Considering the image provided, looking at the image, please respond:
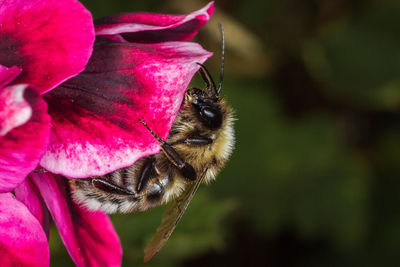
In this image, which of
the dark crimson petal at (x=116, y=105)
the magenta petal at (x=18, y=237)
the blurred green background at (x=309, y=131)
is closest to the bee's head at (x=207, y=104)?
the dark crimson petal at (x=116, y=105)

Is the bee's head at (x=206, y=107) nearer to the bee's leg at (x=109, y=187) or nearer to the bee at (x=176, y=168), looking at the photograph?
the bee at (x=176, y=168)

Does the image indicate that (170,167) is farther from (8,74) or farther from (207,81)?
(8,74)

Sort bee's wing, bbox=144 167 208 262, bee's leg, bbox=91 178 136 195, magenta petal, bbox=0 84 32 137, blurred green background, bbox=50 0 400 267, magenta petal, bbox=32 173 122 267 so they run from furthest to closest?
1. blurred green background, bbox=50 0 400 267
2. bee's wing, bbox=144 167 208 262
3. bee's leg, bbox=91 178 136 195
4. magenta petal, bbox=32 173 122 267
5. magenta petal, bbox=0 84 32 137

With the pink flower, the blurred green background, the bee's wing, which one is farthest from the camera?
the blurred green background

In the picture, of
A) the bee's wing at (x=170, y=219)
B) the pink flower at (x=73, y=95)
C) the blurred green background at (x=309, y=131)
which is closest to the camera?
the pink flower at (x=73, y=95)

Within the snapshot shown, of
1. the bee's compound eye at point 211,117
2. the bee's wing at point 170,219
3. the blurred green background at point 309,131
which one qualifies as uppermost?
the bee's compound eye at point 211,117

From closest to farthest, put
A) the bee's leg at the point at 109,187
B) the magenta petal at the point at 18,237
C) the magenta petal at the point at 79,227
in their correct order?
the magenta petal at the point at 18,237 < the magenta petal at the point at 79,227 < the bee's leg at the point at 109,187

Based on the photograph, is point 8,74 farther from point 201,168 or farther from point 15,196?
point 201,168

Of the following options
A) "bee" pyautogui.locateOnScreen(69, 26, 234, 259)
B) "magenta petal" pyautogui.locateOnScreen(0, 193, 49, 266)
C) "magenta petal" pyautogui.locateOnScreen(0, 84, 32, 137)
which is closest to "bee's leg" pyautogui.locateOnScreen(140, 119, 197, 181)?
"bee" pyautogui.locateOnScreen(69, 26, 234, 259)

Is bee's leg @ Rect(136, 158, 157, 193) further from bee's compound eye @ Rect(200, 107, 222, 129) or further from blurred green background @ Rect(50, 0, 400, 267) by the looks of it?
blurred green background @ Rect(50, 0, 400, 267)

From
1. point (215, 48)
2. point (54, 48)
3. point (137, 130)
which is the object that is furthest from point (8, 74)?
point (215, 48)
